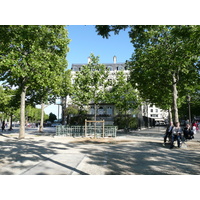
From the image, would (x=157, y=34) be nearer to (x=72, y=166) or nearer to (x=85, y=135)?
(x=85, y=135)

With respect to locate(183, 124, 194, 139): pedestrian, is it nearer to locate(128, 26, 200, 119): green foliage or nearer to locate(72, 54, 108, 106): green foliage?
locate(128, 26, 200, 119): green foliage

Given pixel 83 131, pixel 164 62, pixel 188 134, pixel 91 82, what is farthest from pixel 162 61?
pixel 83 131

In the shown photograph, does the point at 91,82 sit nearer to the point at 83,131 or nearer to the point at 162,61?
the point at 83,131

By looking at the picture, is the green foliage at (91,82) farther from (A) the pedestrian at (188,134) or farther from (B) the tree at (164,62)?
(A) the pedestrian at (188,134)

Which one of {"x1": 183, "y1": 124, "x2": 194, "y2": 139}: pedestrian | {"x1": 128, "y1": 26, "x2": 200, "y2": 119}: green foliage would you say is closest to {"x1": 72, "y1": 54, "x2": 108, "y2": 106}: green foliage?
{"x1": 128, "y1": 26, "x2": 200, "y2": 119}: green foliage

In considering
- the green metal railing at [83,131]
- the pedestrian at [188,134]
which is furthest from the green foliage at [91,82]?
the pedestrian at [188,134]

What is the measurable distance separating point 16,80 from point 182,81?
15.5 metres

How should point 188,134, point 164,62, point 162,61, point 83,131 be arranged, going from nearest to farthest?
point 188,134
point 164,62
point 162,61
point 83,131

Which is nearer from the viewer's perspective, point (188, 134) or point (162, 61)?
point (188, 134)

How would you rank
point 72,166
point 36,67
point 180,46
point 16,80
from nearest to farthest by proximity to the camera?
point 72,166 < point 180,46 < point 36,67 < point 16,80

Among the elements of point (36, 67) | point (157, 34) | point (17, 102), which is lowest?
point (17, 102)

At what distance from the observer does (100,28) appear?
630cm

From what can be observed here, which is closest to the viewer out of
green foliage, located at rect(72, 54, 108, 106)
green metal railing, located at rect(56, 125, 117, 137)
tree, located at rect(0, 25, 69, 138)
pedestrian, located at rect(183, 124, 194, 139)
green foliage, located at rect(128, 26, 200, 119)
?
pedestrian, located at rect(183, 124, 194, 139)

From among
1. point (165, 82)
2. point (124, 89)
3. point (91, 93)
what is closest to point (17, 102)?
point (91, 93)
